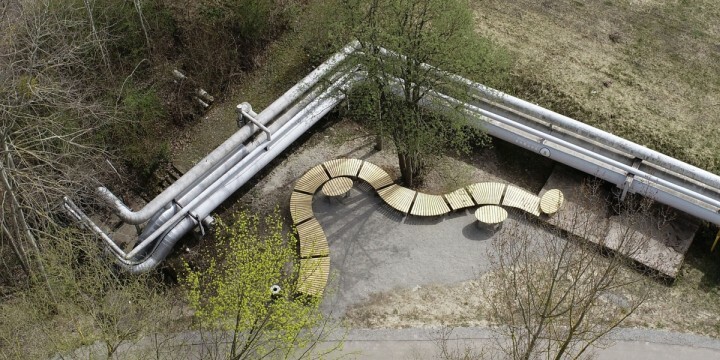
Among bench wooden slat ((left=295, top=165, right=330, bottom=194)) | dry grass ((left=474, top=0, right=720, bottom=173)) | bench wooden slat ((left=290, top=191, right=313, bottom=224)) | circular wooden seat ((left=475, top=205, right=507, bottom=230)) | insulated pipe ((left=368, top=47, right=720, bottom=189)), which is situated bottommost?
bench wooden slat ((left=290, top=191, right=313, bottom=224))

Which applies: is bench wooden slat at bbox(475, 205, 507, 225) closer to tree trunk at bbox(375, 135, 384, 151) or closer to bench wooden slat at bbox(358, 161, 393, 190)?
bench wooden slat at bbox(358, 161, 393, 190)

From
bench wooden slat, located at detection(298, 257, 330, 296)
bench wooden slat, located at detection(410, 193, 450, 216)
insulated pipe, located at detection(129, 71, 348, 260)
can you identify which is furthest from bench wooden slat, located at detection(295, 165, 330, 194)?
bench wooden slat, located at detection(410, 193, 450, 216)

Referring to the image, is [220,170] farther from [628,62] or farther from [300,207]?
[628,62]

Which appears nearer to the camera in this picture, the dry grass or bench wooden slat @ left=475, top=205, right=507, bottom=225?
bench wooden slat @ left=475, top=205, right=507, bottom=225

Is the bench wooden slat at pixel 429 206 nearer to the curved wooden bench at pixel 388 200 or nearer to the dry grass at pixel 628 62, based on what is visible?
the curved wooden bench at pixel 388 200

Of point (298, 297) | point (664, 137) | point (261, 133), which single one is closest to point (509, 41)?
point (664, 137)

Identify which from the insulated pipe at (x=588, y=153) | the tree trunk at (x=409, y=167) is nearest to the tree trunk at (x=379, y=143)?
the tree trunk at (x=409, y=167)
